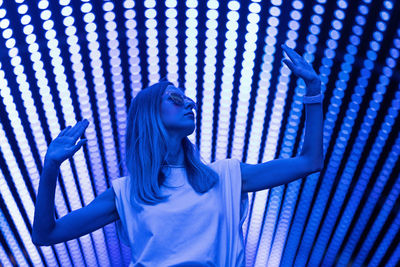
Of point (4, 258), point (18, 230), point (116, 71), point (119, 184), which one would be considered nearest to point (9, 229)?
point (18, 230)

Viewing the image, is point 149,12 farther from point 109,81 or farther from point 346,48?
point 346,48

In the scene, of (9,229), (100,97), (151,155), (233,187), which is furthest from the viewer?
(9,229)

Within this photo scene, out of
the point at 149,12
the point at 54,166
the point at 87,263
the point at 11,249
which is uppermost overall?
the point at 149,12

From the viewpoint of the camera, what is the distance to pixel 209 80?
9.71 ft

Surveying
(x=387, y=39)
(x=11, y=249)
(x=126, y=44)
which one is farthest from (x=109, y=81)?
(x=11, y=249)

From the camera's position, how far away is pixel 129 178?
246 cm

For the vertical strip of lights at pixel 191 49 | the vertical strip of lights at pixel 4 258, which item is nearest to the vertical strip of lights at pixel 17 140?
the vertical strip of lights at pixel 4 258

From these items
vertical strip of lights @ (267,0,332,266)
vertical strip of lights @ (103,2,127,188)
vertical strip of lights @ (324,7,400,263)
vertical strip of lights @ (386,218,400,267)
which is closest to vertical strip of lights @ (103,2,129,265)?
vertical strip of lights @ (103,2,127,188)

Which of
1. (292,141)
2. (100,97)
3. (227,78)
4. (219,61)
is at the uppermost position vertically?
(219,61)

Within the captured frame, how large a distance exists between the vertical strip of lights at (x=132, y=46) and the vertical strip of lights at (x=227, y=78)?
0.45m

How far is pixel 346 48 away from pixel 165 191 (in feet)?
3.49

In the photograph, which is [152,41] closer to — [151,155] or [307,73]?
[151,155]

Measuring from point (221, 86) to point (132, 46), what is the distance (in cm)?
52

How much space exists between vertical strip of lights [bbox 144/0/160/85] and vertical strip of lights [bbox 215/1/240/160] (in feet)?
1.16
